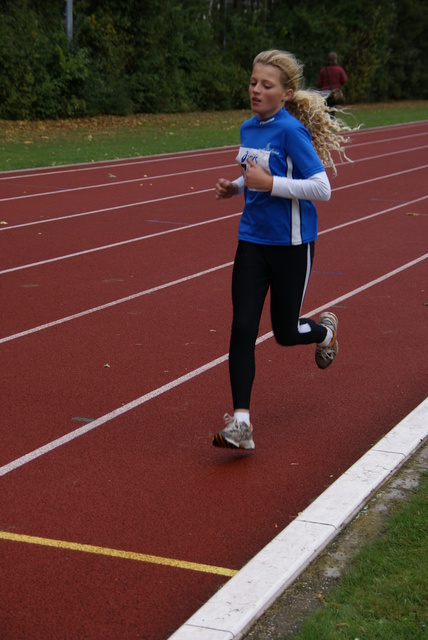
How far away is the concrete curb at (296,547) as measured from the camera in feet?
10.9

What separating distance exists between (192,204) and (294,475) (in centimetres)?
998

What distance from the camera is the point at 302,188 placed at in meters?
4.77

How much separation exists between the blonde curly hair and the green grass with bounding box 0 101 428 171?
11397mm

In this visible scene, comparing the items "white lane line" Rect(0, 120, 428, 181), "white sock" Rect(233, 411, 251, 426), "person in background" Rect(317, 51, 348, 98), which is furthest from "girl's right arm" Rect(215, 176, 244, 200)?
"person in background" Rect(317, 51, 348, 98)

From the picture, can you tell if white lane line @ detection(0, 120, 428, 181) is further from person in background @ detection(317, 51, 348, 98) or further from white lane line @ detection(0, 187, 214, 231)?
white lane line @ detection(0, 187, 214, 231)

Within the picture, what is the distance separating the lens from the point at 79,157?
20.5 m

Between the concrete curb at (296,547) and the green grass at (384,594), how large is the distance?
180 mm

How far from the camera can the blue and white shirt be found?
4.84 metres

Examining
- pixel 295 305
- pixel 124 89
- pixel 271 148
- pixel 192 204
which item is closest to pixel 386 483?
pixel 295 305

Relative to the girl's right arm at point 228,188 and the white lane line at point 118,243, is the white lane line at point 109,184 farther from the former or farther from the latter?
the girl's right arm at point 228,188

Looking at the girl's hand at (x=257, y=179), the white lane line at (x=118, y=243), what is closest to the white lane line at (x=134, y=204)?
the white lane line at (x=118, y=243)

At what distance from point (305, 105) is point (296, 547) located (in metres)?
2.25

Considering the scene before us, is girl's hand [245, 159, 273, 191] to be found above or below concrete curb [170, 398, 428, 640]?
above

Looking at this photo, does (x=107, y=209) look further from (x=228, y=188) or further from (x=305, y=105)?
(x=305, y=105)
